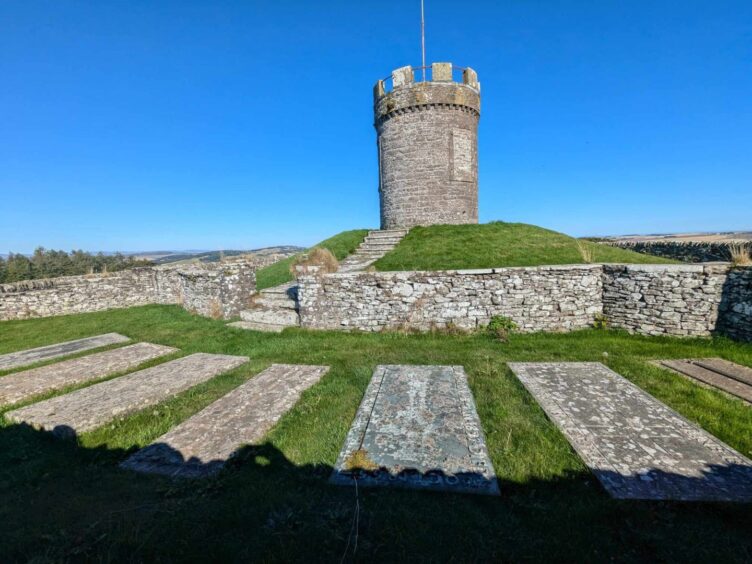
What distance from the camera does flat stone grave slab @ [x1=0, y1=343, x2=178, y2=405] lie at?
527cm

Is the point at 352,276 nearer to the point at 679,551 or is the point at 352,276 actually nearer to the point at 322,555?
the point at 322,555

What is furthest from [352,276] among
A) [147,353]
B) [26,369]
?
[26,369]

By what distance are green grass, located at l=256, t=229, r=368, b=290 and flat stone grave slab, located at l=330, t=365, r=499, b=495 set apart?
30.2 feet

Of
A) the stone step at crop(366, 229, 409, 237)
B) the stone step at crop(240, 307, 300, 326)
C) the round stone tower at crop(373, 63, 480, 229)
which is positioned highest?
the round stone tower at crop(373, 63, 480, 229)

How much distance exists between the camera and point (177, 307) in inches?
515

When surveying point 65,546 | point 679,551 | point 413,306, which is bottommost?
point 679,551

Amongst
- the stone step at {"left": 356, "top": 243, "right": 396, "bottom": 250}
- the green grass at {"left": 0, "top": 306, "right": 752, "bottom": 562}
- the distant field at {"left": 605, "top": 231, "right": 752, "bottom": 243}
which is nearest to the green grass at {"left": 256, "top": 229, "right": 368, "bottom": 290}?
the stone step at {"left": 356, "top": 243, "right": 396, "bottom": 250}

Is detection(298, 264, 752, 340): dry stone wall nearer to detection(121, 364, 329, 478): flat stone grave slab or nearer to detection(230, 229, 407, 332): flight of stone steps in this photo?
detection(230, 229, 407, 332): flight of stone steps

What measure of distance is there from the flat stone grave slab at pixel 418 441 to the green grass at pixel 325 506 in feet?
0.46

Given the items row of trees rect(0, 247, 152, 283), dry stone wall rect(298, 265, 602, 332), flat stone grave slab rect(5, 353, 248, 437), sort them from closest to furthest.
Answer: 1. flat stone grave slab rect(5, 353, 248, 437)
2. dry stone wall rect(298, 265, 602, 332)
3. row of trees rect(0, 247, 152, 283)

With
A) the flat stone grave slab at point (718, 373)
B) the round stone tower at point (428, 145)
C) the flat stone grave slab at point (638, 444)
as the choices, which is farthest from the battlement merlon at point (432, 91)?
the flat stone grave slab at point (638, 444)

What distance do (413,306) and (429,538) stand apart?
5.96m

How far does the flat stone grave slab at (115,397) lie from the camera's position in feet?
13.9

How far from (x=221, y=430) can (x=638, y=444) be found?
4.86 metres
